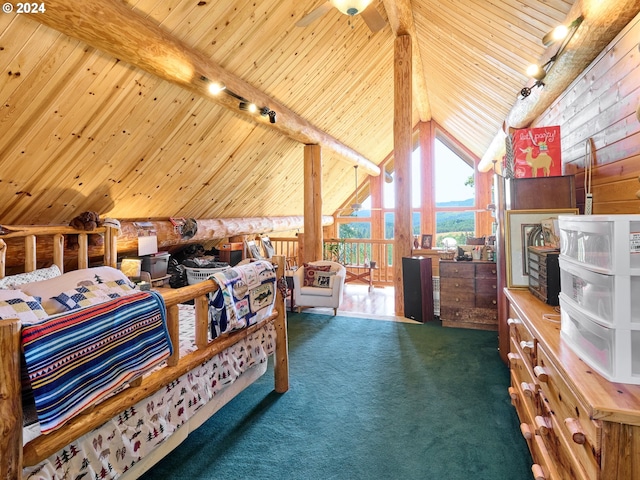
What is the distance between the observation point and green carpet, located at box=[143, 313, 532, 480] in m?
1.82

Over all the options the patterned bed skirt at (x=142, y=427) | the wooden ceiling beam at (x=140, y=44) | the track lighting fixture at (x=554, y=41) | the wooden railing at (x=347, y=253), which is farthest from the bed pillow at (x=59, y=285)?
the wooden railing at (x=347, y=253)

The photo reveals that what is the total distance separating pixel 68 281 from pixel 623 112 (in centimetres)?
334

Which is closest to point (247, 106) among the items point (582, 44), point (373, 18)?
point (373, 18)

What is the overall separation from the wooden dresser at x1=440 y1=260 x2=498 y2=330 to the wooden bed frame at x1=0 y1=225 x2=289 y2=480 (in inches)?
89.5

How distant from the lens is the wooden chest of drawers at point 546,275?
194cm

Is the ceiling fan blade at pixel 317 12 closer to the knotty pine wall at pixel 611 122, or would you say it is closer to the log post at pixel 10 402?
the knotty pine wall at pixel 611 122

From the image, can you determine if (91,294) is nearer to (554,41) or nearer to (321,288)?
(321,288)

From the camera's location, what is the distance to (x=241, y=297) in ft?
7.04

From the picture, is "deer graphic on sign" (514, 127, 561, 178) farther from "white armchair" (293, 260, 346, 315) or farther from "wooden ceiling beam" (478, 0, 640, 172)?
"white armchair" (293, 260, 346, 315)

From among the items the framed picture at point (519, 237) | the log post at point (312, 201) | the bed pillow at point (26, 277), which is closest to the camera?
the bed pillow at point (26, 277)

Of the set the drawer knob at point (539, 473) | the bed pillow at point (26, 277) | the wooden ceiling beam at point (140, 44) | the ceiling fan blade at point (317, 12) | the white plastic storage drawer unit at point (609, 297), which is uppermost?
the ceiling fan blade at point (317, 12)

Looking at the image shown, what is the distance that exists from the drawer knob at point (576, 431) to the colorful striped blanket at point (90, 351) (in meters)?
1.54

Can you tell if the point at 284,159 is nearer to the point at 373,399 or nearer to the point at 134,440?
the point at 373,399

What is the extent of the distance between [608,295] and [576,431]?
429 millimetres
